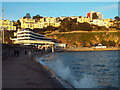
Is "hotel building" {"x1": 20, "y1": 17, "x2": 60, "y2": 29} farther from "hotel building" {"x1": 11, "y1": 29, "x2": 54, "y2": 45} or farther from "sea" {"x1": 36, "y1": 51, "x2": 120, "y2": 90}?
"sea" {"x1": 36, "y1": 51, "x2": 120, "y2": 90}

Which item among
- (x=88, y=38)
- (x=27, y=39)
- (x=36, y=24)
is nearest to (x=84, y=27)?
(x=88, y=38)

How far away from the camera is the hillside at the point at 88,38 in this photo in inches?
5723

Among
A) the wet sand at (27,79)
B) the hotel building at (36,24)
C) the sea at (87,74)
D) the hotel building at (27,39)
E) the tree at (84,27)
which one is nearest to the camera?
the wet sand at (27,79)

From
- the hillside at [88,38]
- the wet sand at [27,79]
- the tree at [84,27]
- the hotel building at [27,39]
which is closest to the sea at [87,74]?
the wet sand at [27,79]

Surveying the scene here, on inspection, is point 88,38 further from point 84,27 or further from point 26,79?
point 26,79

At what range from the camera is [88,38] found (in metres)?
147

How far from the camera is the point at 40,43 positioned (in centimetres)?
12338

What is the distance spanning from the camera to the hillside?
145375 millimetres

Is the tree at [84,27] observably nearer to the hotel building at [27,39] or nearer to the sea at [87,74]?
the hotel building at [27,39]

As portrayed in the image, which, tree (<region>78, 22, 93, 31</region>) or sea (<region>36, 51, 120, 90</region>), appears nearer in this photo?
sea (<region>36, 51, 120, 90</region>)

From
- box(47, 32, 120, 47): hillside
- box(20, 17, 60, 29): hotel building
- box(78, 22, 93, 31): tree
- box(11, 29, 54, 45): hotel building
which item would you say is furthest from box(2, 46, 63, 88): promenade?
box(20, 17, 60, 29): hotel building

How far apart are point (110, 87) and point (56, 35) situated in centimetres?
13552

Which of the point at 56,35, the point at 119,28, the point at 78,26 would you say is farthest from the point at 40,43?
the point at 119,28

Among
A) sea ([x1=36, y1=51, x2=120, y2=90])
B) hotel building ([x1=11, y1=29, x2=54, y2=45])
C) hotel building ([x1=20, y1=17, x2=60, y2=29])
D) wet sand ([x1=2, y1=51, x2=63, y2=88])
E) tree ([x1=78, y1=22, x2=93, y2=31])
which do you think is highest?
hotel building ([x1=20, y1=17, x2=60, y2=29])
